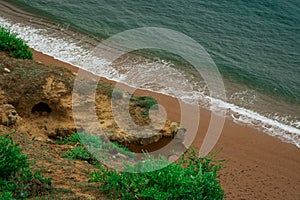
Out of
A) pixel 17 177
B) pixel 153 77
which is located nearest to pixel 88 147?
pixel 17 177

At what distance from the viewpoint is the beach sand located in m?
10.1

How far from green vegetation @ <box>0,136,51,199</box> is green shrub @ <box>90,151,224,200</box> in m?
0.94

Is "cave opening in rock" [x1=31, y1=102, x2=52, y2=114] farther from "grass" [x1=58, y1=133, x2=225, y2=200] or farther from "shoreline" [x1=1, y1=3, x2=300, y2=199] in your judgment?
"shoreline" [x1=1, y1=3, x2=300, y2=199]

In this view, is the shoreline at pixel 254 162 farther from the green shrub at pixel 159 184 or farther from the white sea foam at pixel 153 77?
→ the green shrub at pixel 159 184

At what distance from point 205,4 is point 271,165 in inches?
383

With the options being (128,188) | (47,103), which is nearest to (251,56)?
(47,103)

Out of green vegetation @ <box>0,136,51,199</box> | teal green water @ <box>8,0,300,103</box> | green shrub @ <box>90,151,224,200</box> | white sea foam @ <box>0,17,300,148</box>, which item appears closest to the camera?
green vegetation @ <box>0,136,51,199</box>

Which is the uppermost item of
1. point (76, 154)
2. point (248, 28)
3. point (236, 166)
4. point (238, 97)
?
point (248, 28)

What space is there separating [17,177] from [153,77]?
831 cm

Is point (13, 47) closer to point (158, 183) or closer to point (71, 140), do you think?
point (71, 140)

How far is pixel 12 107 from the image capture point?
30.7 ft

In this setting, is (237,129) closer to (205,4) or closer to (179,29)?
(179,29)

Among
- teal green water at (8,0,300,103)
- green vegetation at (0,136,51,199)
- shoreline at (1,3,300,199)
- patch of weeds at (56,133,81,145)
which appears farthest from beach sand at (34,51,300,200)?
green vegetation at (0,136,51,199)

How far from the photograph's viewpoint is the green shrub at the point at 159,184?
23.3 ft
